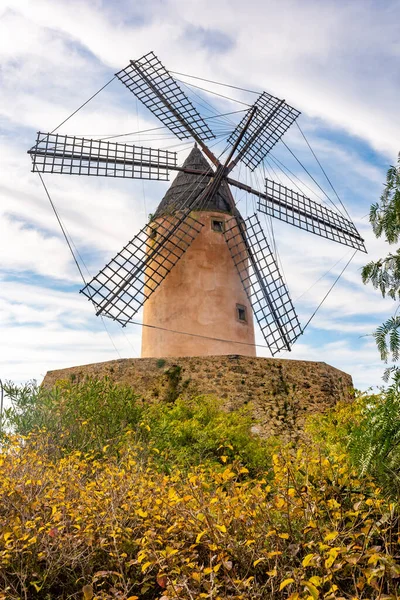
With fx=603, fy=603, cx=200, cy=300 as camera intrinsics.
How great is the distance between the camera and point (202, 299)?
40.2ft

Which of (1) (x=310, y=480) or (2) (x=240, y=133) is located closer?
(1) (x=310, y=480)

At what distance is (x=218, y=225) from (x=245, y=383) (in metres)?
3.83

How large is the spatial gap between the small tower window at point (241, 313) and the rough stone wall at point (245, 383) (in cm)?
168

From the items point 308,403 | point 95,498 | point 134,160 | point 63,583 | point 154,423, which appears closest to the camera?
point 63,583

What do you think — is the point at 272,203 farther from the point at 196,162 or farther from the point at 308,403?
the point at 308,403

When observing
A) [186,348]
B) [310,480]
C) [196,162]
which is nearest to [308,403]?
[186,348]

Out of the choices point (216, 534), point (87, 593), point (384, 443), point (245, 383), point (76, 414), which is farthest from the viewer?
point (245, 383)

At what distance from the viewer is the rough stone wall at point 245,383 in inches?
415

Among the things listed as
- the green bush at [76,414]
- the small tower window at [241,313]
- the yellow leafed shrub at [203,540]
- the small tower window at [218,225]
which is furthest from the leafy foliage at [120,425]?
the small tower window at [218,225]

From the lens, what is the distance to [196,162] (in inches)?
535

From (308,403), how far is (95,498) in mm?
7128

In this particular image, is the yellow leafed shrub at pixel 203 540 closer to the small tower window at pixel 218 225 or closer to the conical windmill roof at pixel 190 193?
the small tower window at pixel 218 225

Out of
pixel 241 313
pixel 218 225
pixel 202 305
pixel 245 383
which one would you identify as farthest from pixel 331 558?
pixel 218 225

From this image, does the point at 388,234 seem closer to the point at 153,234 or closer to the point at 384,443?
the point at 384,443
